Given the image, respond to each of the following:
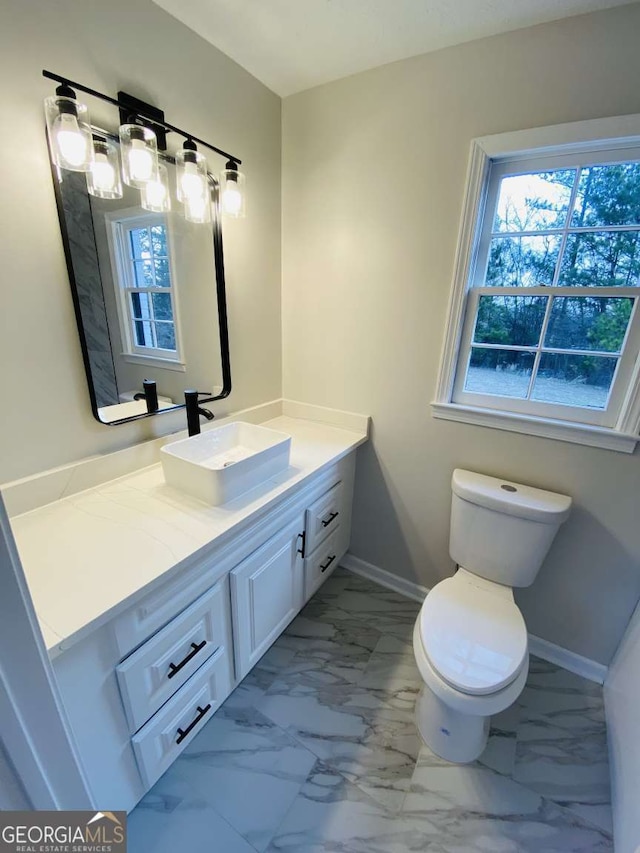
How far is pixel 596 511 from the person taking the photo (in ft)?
4.58

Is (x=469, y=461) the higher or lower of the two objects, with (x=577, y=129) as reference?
lower

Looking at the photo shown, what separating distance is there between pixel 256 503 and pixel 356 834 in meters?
1.02

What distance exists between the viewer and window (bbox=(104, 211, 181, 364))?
1241 mm

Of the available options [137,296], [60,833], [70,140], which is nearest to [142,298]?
[137,296]

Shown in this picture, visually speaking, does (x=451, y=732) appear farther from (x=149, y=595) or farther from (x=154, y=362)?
(x=154, y=362)

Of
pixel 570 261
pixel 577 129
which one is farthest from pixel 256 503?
pixel 577 129

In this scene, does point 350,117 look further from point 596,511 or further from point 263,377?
point 596,511

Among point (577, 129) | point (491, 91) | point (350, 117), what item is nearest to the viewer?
point (577, 129)

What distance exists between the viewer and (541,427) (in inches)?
55.8

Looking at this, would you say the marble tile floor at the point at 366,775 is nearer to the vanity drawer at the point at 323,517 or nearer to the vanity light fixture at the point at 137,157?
the vanity drawer at the point at 323,517

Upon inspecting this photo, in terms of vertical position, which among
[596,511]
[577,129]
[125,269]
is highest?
[577,129]

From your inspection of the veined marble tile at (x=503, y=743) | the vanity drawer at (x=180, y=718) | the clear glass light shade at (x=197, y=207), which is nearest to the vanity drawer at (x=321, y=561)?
the vanity drawer at (x=180, y=718)

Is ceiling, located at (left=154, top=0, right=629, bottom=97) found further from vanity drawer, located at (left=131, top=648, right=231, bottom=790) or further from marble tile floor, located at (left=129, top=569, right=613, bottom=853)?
marble tile floor, located at (left=129, top=569, right=613, bottom=853)

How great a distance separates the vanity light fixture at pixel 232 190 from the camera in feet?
4.66
